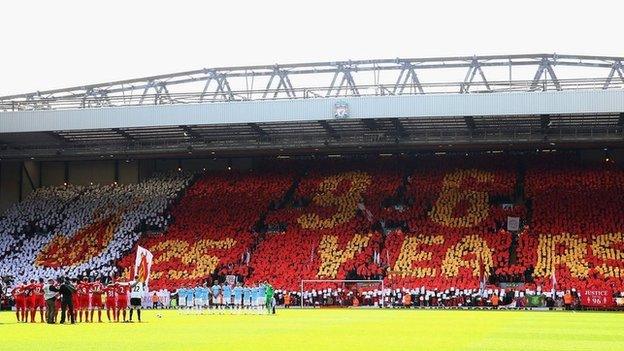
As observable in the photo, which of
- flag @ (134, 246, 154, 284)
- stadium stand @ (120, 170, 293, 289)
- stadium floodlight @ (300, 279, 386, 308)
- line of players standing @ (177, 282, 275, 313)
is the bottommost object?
line of players standing @ (177, 282, 275, 313)

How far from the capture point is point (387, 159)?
6206 cm

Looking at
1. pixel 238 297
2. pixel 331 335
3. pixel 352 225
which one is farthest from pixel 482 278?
pixel 331 335

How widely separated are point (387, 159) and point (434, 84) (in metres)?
12.1

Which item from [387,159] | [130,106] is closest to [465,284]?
[387,159]

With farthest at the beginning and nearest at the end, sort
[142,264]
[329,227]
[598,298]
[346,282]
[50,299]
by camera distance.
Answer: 1. [329,227]
2. [346,282]
3. [598,298]
4. [142,264]
5. [50,299]

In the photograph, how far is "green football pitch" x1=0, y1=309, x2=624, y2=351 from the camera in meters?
21.1

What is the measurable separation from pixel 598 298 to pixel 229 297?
16209mm

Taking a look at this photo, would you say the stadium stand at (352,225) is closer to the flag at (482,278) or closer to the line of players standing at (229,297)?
the flag at (482,278)

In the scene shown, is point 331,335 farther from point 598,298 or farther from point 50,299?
point 598,298

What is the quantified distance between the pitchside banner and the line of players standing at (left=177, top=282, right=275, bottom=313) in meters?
14.2

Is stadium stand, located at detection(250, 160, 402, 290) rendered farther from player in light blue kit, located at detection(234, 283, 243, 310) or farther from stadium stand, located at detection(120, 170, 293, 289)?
player in light blue kit, located at detection(234, 283, 243, 310)

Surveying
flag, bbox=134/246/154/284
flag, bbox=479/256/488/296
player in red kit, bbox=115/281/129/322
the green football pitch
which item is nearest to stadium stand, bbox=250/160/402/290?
flag, bbox=479/256/488/296

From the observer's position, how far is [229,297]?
144 ft

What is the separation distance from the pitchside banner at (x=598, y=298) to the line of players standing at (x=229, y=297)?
14235mm
